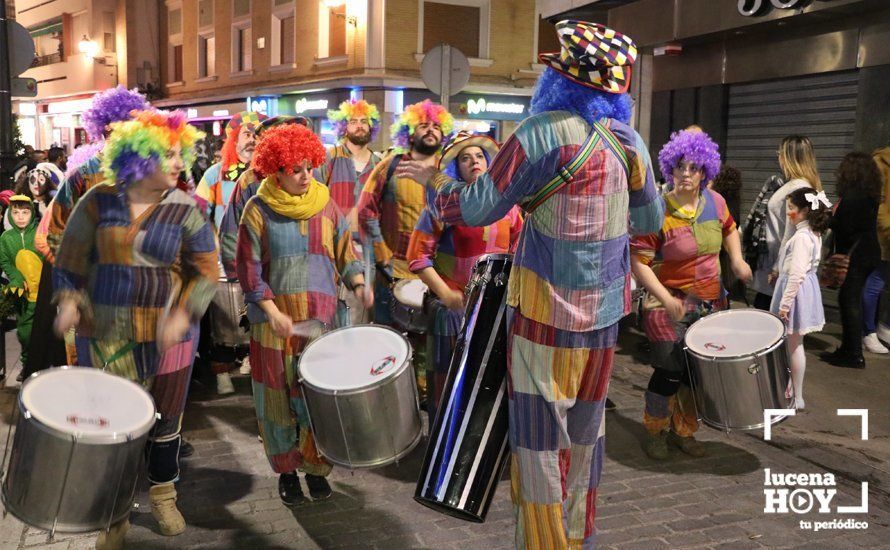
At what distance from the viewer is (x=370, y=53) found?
21609mm

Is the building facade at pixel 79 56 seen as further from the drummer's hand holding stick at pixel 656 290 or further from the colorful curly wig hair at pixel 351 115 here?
the drummer's hand holding stick at pixel 656 290

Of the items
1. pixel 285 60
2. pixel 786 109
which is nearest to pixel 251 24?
pixel 285 60

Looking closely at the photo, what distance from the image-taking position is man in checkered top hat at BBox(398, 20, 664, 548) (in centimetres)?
294

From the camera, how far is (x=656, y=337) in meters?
4.96

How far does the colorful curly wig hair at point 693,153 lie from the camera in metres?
4.92

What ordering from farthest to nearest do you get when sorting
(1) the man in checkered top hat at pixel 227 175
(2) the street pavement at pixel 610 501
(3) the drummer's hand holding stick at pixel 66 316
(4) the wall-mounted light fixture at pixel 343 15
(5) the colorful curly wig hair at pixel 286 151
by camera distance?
(4) the wall-mounted light fixture at pixel 343 15
(1) the man in checkered top hat at pixel 227 175
(5) the colorful curly wig hair at pixel 286 151
(2) the street pavement at pixel 610 501
(3) the drummer's hand holding stick at pixel 66 316

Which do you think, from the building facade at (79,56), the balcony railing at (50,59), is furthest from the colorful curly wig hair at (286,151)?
the balcony railing at (50,59)

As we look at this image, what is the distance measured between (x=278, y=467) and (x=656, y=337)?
87.6 inches

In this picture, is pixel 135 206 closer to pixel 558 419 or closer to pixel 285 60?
pixel 558 419

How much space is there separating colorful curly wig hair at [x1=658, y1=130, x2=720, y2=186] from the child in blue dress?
1368mm

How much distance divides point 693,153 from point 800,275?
1.67 meters

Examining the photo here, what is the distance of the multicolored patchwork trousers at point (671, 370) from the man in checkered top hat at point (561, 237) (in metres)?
1.85

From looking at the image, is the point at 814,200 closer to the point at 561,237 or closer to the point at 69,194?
the point at 561,237

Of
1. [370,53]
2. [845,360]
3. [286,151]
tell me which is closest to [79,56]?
[370,53]
